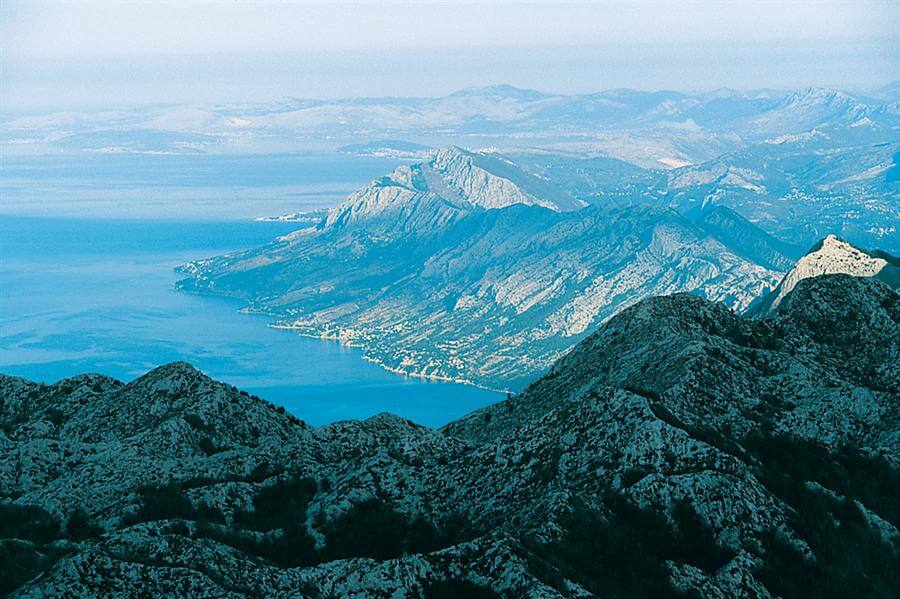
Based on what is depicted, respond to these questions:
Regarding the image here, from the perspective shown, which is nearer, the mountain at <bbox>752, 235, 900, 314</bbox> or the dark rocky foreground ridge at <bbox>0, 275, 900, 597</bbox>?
the dark rocky foreground ridge at <bbox>0, 275, 900, 597</bbox>

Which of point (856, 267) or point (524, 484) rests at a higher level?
point (524, 484)

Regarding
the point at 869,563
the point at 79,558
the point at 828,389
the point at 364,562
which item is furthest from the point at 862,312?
the point at 79,558

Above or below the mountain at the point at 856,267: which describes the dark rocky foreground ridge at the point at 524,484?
above

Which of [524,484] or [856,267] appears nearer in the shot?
[524,484]

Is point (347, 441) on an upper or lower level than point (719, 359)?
lower

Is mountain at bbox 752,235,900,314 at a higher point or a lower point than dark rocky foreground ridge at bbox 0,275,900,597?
lower

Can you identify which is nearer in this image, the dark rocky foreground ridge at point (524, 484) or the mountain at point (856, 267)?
the dark rocky foreground ridge at point (524, 484)

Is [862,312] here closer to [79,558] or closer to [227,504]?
[227,504]

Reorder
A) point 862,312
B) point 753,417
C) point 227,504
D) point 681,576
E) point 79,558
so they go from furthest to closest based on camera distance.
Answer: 1. point 862,312
2. point 753,417
3. point 227,504
4. point 681,576
5. point 79,558
